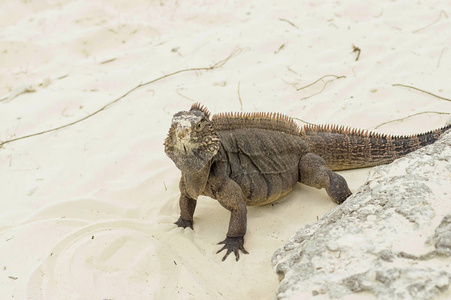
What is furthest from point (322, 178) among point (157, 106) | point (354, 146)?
point (157, 106)

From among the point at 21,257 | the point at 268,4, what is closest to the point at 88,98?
the point at 21,257

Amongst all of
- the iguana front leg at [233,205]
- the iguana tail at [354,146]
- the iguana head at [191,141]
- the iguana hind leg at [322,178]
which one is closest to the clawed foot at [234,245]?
the iguana front leg at [233,205]

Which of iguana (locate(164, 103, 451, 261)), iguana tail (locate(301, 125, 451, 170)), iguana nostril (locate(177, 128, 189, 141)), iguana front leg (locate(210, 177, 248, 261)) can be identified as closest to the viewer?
iguana nostril (locate(177, 128, 189, 141))

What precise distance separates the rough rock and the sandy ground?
2.26 ft

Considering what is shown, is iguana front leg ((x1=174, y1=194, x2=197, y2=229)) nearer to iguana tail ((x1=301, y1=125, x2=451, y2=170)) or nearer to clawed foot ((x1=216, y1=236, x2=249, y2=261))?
clawed foot ((x1=216, y1=236, x2=249, y2=261))

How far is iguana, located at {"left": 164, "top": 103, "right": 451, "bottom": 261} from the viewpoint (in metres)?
3.20

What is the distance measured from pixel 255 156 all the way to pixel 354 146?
0.97 metres

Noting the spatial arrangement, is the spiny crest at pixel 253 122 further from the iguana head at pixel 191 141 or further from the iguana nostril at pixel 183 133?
the iguana nostril at pixel 183 133

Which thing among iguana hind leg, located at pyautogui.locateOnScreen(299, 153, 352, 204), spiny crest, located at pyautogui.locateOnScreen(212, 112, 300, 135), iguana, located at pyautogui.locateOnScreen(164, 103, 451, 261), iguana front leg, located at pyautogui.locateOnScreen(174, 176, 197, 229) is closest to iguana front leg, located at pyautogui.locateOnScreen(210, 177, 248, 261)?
iguana, located at pyautogui.locateOnScreen(164, 103, 451, 261)

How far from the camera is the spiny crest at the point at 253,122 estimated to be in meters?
3.70

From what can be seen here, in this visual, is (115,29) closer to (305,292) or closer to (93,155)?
(93,155)

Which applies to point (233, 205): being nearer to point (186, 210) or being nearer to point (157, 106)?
point (186, 210)

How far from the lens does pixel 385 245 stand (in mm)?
2115

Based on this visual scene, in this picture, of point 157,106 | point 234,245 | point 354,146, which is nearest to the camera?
point 234,245
